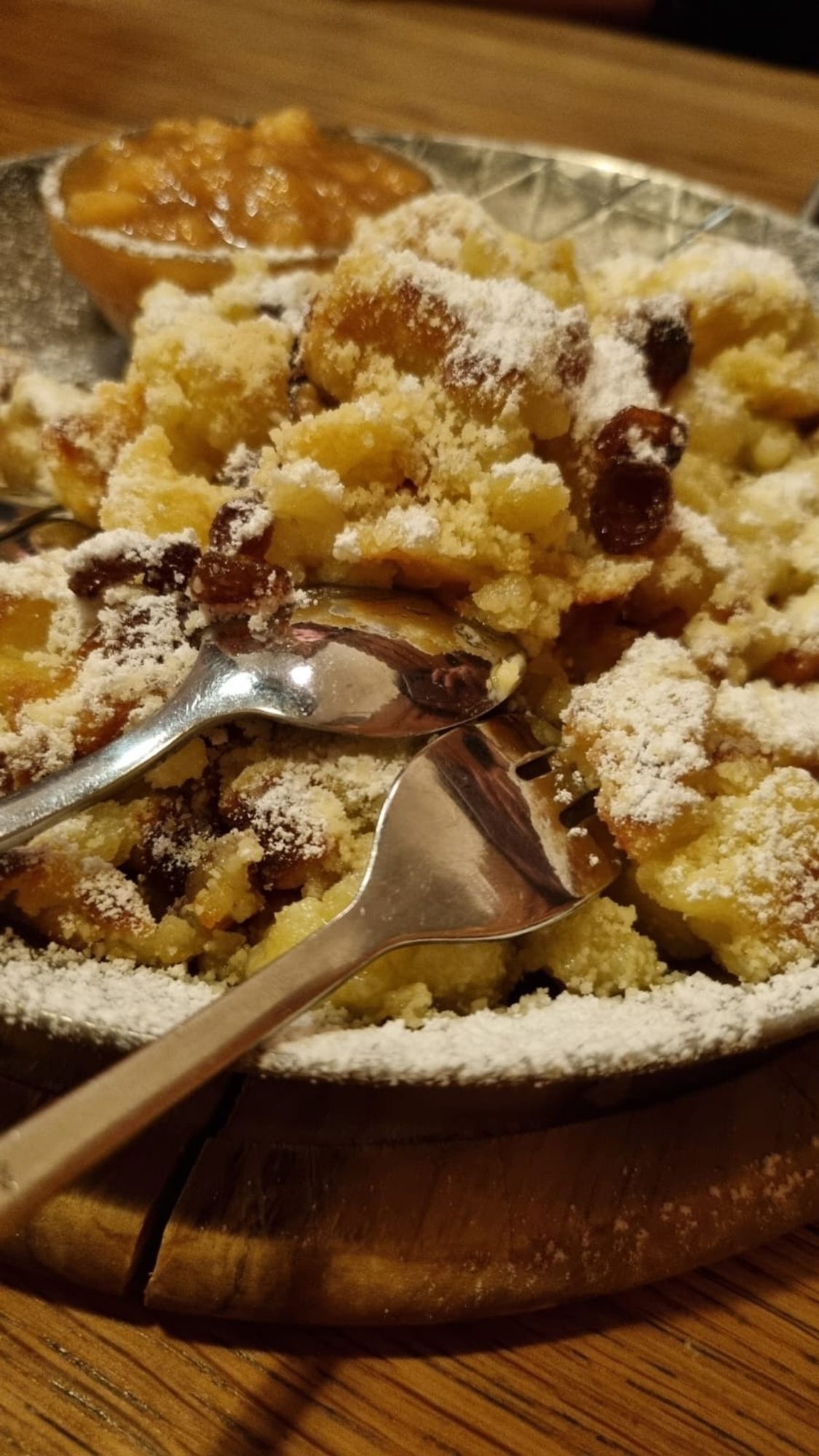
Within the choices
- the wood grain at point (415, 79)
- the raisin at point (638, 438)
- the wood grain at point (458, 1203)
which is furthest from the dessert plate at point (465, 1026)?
the wood grain at point (415, 79)

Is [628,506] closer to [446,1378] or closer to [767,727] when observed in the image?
[767,727]

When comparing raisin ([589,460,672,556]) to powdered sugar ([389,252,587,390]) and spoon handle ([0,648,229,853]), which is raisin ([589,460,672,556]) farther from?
spoon handle ([0,648,229,853])

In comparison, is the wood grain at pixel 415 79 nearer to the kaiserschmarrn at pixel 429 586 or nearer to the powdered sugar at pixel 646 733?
the kaiserschmarrn at pixel 429 586

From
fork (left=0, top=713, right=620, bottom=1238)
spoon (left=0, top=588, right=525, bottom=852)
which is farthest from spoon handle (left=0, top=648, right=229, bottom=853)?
fork (left=0, top=713, right=620, bottom=1238)

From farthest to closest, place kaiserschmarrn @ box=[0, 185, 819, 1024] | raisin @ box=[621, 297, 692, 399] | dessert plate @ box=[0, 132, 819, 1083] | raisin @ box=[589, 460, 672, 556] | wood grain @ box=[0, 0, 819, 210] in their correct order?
wood grain @ box=[0, 0, 819, 210]
raisin @ box=[621, 297, 692, 399]
raisin @ box=[589, 460, 672, 556]
kaiserschmarrn @ box=[0, 185, 819, 1024]
dessert plate @ box=[0, 132, 819, 1083]

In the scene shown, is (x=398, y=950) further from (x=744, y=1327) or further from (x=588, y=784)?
(x=744, y=1327)

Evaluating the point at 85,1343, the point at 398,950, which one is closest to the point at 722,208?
the point at 398,950
